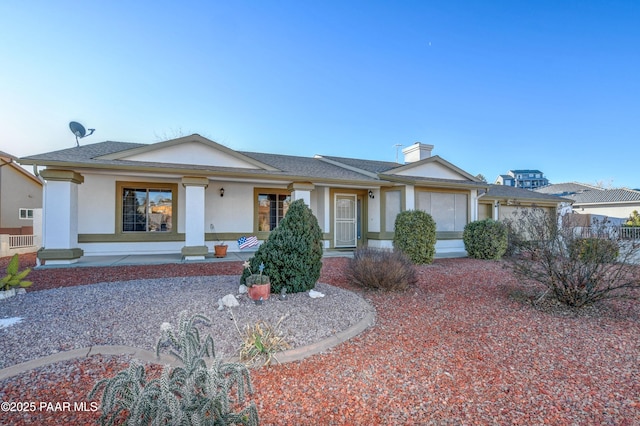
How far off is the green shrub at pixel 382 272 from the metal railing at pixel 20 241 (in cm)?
1426

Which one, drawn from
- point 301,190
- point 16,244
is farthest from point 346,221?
point 16,244

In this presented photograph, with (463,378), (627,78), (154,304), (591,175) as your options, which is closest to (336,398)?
(463,378)

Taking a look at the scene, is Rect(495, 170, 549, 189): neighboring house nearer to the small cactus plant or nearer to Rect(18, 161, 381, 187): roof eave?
Rect(18, 161, 381, 187): roof eave

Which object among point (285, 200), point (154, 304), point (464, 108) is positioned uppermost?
point (464, 108)

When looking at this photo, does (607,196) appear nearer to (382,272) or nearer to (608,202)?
(608,202)

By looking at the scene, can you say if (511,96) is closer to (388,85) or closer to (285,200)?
(388,85)

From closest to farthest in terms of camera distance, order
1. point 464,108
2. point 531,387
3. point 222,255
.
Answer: point 531,387
point 222,255
point 464,108

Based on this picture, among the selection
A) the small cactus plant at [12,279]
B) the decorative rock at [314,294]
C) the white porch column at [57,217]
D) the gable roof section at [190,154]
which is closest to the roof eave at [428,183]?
the gable roof section at [190,154]

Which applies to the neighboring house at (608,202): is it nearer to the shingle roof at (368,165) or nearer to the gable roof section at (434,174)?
the gable roof section at (434,174)

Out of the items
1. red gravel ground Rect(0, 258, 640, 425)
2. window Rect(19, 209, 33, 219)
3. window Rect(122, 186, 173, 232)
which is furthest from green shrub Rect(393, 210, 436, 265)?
window Rect(19, 209, 33, 219)

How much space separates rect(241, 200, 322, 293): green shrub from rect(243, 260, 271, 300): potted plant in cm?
28

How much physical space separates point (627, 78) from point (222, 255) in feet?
55.7

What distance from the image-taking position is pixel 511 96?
45.0ft

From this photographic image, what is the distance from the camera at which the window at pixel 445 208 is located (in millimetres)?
12398
